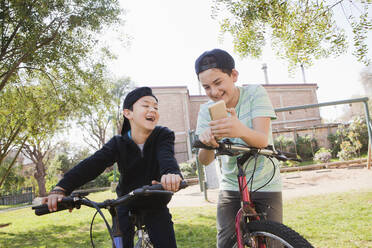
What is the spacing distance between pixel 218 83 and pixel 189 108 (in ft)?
96.5

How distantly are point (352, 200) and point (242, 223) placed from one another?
21.5 ft

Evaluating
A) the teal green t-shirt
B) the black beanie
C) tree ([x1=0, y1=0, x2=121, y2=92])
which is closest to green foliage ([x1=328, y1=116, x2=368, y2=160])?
tree ([x1=0, y1=0, x2=121, y2=92])

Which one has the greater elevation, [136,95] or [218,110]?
[136,95]

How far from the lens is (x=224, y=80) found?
75.7 inches

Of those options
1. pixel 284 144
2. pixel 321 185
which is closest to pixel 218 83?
pixel 321 185

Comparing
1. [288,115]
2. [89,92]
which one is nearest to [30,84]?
[89,92]

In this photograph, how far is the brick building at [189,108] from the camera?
29422 mm

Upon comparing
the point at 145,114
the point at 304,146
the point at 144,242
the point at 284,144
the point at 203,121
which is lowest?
the point at 144,242

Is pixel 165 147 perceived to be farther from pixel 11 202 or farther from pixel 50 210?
pixel 11 202

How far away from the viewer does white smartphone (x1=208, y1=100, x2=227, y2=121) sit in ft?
4.15

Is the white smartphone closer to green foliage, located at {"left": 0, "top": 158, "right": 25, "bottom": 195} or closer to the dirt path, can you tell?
the dirt path

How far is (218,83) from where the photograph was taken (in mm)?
1921

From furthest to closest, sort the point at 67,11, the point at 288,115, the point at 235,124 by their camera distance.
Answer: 1. the point at 288,115
2. the point at 67,11
3. the point at 235,124

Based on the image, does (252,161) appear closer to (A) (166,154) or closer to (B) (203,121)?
(B) (203,121)
